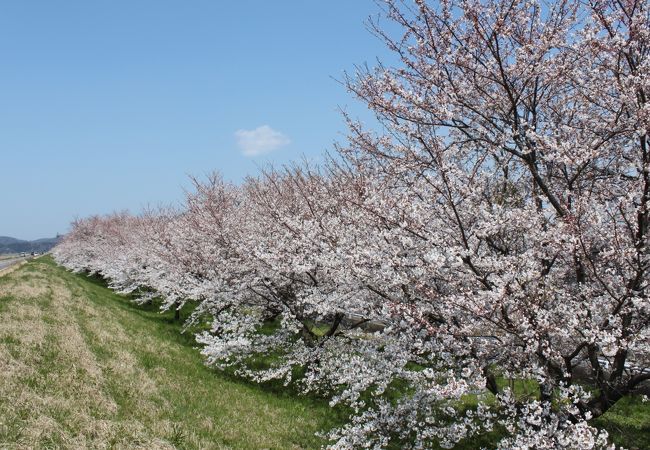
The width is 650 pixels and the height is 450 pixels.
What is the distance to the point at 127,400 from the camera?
9.35 m

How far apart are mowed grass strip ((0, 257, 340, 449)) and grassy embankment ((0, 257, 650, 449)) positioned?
21 millimetres

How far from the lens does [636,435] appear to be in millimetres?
10539

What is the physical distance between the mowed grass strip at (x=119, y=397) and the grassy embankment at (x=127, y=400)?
21 millimetres

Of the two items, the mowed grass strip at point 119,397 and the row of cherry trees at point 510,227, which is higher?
A: the row of cherry trees at point 510,227

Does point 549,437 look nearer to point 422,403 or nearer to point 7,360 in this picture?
point 422,403

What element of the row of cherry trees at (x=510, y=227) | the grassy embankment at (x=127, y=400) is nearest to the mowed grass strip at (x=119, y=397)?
the grassy embankment at (x=127, y=400)

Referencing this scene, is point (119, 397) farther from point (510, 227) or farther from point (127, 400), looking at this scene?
point (510, 227)

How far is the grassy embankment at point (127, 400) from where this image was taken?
24.1 feet

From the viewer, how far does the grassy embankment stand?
24.1ft

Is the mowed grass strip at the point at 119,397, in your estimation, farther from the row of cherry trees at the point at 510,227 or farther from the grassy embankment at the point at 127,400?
the row of cherry trees at the point at 510,227

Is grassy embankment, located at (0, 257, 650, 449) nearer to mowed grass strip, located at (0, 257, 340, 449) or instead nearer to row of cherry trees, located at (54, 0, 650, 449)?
mowed grass strip, located at (0, 257, 340, 449)

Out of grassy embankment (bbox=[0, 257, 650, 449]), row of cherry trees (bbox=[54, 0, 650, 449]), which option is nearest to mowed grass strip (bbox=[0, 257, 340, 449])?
grassy embankment (bbox=[0, 257, 650, 449])

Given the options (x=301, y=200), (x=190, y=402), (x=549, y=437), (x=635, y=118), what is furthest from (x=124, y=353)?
(x=635, y=118)

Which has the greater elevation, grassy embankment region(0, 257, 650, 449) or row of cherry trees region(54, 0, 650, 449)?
row of cherry trees region(54, 0, 650, 449)
